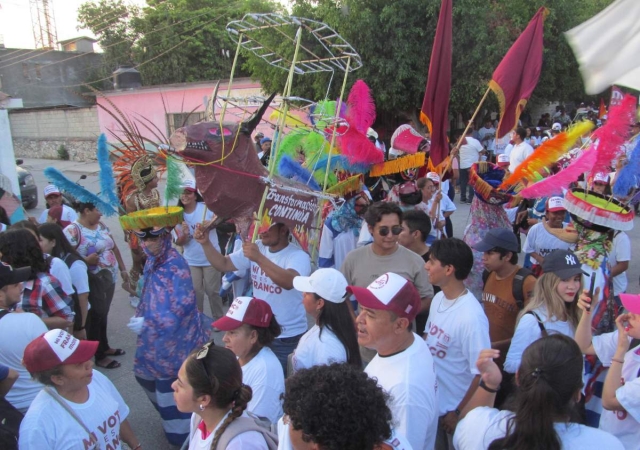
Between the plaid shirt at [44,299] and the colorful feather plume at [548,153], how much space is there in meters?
3.85

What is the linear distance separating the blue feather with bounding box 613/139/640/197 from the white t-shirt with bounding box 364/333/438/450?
2.46 m

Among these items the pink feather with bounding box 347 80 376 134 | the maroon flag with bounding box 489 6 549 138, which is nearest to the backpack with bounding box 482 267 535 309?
the maroon flag with bounding box 489 6 549 138

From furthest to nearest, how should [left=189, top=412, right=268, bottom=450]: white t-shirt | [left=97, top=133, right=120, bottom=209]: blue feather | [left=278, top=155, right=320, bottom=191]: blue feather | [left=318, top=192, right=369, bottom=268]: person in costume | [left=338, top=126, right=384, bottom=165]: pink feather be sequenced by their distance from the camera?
[left=318, top=192, right=369, bottom=268]: person in costume → [left=338, top=126, right=384, bottom=165]: pink feather → [left=278, top=155, right=320, bottom=191]: blue feather → [left=97, top=133, right=120, bottom=209]: blue feather → [left=189, top=412, right=268, bottom=450]: white t-shirt

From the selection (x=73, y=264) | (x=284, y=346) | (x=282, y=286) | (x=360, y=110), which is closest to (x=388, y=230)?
(x=282, y=286)

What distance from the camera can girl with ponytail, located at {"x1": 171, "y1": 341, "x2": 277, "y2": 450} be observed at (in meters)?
2.18

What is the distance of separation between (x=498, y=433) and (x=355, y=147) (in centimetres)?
338

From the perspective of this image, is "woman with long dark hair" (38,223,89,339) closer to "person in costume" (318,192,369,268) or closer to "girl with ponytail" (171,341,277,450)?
"person in costume" (318,192,369,268)

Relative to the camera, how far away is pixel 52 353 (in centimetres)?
246

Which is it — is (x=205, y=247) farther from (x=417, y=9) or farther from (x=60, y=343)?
(x=417, y=9)

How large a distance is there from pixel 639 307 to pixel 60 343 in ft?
9.04

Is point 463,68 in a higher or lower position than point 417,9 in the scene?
lower

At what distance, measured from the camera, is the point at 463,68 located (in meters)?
15.2

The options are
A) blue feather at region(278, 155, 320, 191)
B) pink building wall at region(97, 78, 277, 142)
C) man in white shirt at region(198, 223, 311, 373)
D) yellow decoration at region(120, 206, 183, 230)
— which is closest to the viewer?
yellow decoration at region(120, 206, 183, 230)

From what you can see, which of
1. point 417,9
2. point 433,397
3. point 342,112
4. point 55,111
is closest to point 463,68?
point 417,9
